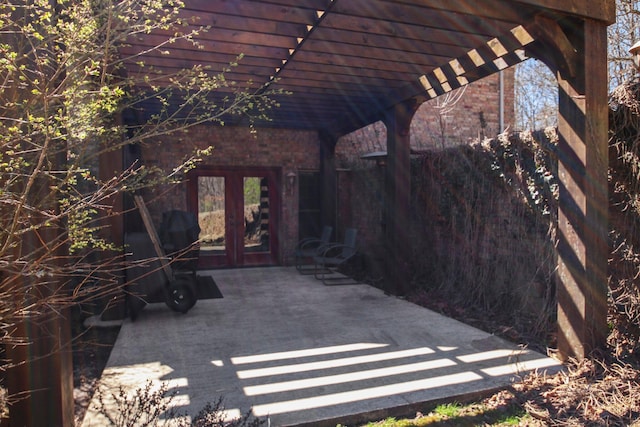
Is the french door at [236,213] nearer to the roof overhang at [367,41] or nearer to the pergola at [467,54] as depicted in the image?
the roof overhang at [367,41]

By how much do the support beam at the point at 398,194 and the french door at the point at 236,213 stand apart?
142 inches

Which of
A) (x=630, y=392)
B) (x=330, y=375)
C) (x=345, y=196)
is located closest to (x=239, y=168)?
(x=345, y=196)

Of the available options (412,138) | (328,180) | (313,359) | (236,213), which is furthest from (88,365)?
(412,138)

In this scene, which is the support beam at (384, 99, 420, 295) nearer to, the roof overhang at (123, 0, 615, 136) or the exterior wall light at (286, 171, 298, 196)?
the roof overhang at (123, 0, 615, 136)

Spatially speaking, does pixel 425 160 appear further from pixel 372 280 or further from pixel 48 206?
pixel 48 206

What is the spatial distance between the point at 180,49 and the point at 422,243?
4634mm

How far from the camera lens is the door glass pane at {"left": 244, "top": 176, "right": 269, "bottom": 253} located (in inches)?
367

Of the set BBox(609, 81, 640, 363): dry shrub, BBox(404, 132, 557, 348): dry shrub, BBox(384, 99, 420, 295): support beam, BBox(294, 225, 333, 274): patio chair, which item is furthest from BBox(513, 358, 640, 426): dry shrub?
BBox(294, 225, 333, 274): patio chair

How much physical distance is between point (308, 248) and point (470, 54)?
5.83 metres

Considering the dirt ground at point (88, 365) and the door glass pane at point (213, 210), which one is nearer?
the dirt ground at point (88, 365)

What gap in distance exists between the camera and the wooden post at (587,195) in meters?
3.60

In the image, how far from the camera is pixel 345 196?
32.0 feet

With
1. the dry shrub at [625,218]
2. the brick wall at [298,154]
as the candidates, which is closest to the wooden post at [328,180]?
the brick wall at [298,154]

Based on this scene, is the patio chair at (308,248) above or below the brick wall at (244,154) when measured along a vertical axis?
below
